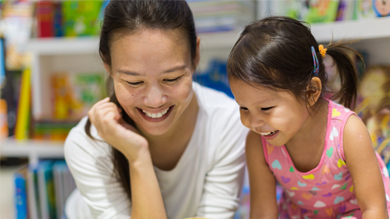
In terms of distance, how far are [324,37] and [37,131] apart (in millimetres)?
1470

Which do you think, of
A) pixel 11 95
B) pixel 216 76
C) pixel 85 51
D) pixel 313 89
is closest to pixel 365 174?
pixel 313 89

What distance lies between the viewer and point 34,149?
170 centimetres

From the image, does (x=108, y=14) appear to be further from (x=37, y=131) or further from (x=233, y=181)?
(x=37, y=131)

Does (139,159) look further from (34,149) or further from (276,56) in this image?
(34,149)

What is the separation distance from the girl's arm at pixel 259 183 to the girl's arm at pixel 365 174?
0.22 metres

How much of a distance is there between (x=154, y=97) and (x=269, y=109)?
0.96 feet

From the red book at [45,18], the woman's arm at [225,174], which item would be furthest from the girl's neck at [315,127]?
the red book at [45,18]

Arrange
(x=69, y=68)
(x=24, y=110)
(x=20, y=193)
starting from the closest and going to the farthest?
(x=20, y=193) < (x=24, y=110) < (x=69, y=68)

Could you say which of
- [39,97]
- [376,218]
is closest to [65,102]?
[39,97]

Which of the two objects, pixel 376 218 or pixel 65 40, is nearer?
pixel 376 218

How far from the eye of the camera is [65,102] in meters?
1.88

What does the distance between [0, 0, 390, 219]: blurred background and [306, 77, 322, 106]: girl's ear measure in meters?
0.25

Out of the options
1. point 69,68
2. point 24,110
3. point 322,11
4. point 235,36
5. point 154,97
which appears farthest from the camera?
point 69,68

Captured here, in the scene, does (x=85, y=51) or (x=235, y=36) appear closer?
(x=235, y=36)
